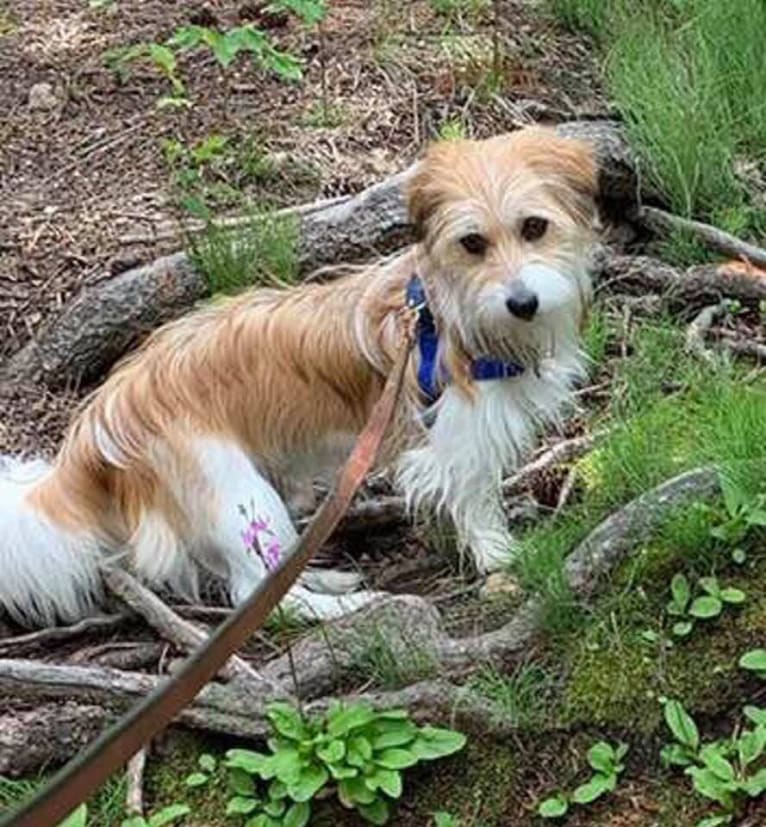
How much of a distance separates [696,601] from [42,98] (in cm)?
390

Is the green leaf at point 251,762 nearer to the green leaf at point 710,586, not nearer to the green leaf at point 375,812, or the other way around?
the green leaf at point 375,812

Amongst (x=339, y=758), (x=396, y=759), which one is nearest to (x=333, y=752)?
(x=339, y=758)

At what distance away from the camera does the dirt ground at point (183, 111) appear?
5723 millimetres

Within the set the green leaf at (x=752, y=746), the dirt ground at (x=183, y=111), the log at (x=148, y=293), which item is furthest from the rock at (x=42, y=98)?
the green leaf at (x=752, y=746)

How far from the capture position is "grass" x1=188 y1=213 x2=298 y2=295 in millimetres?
5422

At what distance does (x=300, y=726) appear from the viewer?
11.4ft

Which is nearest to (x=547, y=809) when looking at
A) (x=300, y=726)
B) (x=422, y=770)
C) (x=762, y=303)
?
(x=422, y=770)

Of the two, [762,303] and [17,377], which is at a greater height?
[17,377]

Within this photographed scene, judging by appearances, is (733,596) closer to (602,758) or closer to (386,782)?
(602,758)

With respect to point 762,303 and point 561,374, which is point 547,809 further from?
point 762,303

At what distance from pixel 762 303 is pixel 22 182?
8.40 feet

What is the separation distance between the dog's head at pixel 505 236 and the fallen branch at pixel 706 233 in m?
1.33

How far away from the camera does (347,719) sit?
3.46 m

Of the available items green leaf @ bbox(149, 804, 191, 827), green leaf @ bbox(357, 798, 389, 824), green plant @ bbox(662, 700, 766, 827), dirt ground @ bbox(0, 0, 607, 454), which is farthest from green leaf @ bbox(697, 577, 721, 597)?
dirt ground @ bbox(0, 0, 607, 454)
